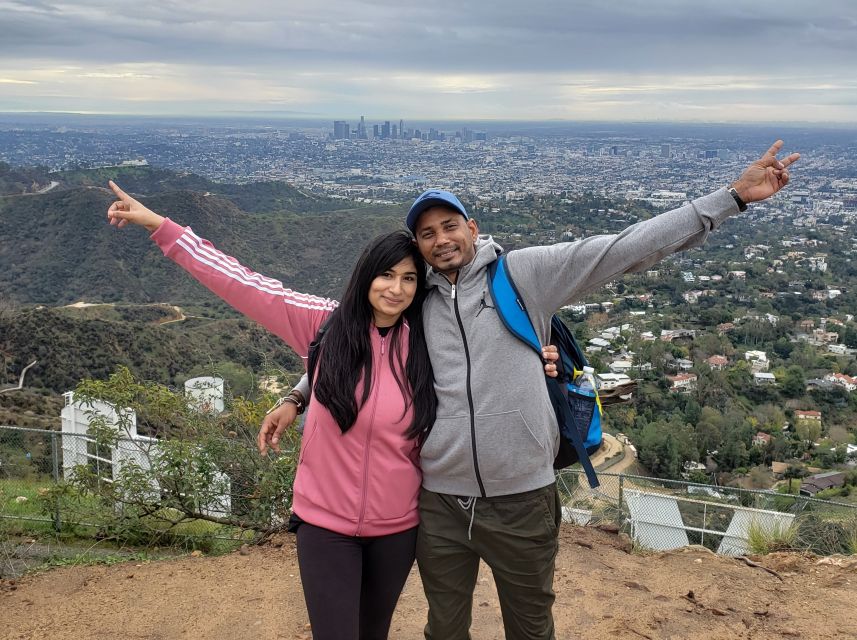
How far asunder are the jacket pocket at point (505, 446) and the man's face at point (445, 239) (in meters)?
0.39

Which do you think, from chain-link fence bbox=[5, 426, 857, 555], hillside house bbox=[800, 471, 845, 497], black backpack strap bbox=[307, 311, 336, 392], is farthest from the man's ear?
hillside house bbox=[800, 471, 845, 497]

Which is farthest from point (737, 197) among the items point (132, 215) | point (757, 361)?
point (757, 361)

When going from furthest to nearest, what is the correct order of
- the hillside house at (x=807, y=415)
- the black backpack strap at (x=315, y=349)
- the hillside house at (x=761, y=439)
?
1. the hillside house at (x=807, y=415)
2. the hillside house at (x=761, y=439)
3. the black backpack strap at (x=315, y=349)

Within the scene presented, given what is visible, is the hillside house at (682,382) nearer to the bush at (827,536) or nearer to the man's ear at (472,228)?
the bush at (827,536)

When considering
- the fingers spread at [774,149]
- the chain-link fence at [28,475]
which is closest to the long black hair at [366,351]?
the fingers spread at [774,149]

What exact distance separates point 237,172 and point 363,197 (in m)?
32.7

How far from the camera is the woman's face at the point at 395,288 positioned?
1913 millimetres

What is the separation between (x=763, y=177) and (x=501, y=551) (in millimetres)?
1099

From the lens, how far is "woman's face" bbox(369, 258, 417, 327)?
75.3 inches

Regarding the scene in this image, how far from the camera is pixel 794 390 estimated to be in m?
26.2

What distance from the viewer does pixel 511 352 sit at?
1.84m

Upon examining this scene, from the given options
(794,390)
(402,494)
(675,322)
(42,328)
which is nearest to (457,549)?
(402,494)

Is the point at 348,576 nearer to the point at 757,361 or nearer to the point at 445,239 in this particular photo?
the point at 445,239

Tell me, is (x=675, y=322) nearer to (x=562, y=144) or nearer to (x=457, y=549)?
(x=457, y=549)
